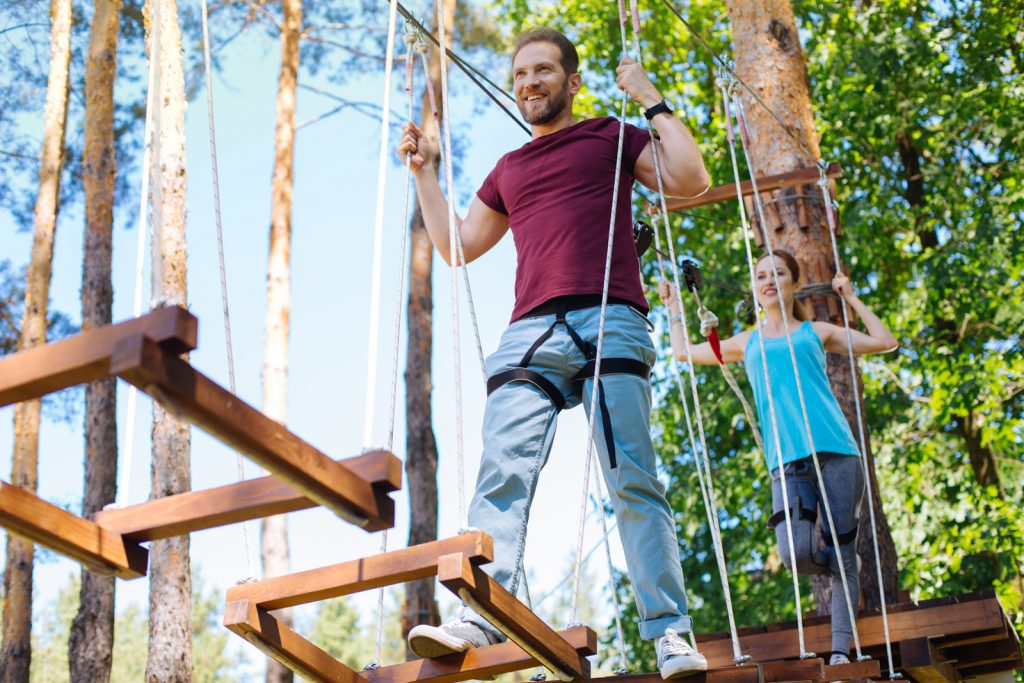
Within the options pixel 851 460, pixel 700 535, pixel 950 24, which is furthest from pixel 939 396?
pixel 851 460

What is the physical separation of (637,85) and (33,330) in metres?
8.15

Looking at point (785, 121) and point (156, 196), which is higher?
point (785, 121)

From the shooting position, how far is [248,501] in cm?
196

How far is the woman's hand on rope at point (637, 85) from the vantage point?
2.94 metres

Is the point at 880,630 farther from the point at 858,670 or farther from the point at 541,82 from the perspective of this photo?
the point at 541,82

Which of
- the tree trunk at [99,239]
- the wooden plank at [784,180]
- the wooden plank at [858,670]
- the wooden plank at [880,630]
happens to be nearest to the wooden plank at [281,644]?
the wooden plank at [858,670]

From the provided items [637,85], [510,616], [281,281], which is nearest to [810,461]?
[637,85]

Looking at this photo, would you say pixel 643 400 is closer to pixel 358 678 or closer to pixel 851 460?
pixel 358 678

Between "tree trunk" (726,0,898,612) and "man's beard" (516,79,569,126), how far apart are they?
8.39 ft

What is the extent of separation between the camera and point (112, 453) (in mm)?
9625

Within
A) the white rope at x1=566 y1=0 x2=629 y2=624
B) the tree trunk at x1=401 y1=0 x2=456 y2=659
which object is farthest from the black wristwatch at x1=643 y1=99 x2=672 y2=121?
the tree trunk at x1=401 y1=0 x2=456 y2=659

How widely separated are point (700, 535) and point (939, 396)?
221cm

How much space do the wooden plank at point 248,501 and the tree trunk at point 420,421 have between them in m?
7.56

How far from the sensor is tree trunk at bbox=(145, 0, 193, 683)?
709 centimetres
